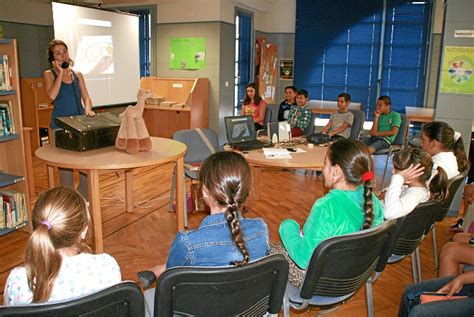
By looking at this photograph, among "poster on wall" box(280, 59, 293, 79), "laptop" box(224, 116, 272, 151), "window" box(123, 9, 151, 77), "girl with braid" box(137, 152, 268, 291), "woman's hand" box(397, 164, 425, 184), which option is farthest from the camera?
"poster on wall" box(280, 59, 293, 79)

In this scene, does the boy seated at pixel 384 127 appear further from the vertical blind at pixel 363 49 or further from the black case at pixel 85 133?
the black case at pixel 85 133

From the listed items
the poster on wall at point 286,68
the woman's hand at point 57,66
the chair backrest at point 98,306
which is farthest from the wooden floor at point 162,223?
the poster on wall at point 286,68

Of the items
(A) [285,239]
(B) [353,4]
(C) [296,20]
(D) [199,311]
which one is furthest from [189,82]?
(D) [199,311]

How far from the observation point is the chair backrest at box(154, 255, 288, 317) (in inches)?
45.3

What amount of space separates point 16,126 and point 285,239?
2546mm

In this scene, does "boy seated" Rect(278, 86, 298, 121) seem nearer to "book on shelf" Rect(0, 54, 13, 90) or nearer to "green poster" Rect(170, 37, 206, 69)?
"green poster" Rect(170, 37, 206, 69)

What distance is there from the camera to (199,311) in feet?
4.09

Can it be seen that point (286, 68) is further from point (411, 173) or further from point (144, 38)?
point (411, 173)

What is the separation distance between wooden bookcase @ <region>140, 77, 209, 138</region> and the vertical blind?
107 inches

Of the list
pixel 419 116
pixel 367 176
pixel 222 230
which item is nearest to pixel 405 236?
pixel 367 176

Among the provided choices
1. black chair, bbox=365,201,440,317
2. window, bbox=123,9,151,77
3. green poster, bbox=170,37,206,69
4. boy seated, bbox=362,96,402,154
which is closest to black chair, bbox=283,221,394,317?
black chair, bbox=365,201,440,317

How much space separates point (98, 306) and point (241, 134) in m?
2.79

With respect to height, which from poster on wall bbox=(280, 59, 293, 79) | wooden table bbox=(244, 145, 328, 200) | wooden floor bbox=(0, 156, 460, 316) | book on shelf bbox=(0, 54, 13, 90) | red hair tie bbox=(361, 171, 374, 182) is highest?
poster on wall bbox=(280, 59, 293, 79)

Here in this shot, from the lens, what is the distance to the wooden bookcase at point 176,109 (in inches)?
275
